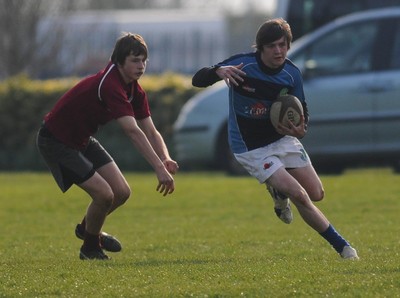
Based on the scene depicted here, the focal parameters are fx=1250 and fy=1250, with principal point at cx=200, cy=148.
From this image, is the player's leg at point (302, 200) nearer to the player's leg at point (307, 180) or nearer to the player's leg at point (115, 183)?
the player's leg at point (307, 180)

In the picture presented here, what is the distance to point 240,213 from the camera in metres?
13.4

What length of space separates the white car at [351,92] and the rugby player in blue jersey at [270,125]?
760cm

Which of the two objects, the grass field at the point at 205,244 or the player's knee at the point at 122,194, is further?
the player's knee at the point at 122,194

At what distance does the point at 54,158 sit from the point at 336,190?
6.43 m

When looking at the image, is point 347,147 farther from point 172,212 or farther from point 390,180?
point 172,212

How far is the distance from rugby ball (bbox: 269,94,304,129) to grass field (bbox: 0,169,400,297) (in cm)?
100

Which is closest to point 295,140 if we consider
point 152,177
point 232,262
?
point 232,262

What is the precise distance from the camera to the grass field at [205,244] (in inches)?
298

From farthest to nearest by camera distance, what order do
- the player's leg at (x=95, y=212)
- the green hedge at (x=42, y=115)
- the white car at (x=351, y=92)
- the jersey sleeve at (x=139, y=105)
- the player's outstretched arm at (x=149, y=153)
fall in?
the green hedge at (x=42, y=115) → the white car at (x=351, y=92) → the jersey sleeve at (x=139, y=105) → the player's leg at (x=95, y=212) → the player's outstretched arm at (x=149, y=153)

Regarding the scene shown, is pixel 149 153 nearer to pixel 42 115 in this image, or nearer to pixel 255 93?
pixel 255 93

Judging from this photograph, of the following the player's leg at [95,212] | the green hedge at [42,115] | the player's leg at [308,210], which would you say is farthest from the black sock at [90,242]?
the green hedge at [42,115]

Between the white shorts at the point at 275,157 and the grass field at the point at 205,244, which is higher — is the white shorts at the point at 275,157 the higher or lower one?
the higher one

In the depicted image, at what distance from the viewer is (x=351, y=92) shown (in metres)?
16.8

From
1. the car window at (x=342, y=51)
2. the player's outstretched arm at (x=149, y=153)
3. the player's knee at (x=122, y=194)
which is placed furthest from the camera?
the car window at (x=342, y=51)
